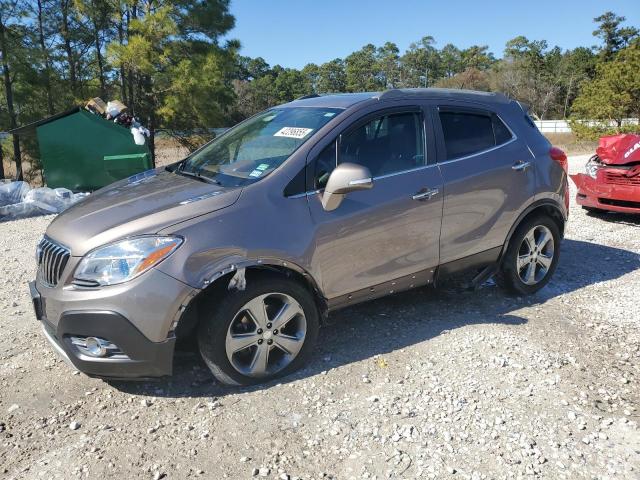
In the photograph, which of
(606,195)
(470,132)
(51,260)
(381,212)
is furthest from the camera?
(606,195)

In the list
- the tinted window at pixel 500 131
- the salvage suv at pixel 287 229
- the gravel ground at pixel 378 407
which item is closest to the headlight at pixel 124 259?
the salvage suv at pixel 287 229

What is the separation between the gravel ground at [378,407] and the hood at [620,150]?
3427 mm

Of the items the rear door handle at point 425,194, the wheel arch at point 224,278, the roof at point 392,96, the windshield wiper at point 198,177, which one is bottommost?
the wheel arch at point 224,278

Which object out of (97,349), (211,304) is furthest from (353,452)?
(97,349)

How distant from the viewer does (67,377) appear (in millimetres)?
3471

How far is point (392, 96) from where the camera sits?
3861 mm

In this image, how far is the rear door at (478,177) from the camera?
399 centimetres

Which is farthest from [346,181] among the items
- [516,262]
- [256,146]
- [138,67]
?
[138,67]

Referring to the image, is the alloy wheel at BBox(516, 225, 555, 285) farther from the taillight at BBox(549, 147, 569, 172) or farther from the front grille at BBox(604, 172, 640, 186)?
the front grille at BBox(604, 172, 640, 186)

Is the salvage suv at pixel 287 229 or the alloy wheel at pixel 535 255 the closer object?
the salvage suv at pixel 287 229

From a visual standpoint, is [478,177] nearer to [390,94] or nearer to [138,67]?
[390,94]

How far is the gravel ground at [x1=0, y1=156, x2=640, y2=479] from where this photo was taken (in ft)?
8.61

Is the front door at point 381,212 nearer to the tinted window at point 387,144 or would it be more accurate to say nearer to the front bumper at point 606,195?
the tinted window at point 387,144

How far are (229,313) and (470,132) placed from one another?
243 centimetres
